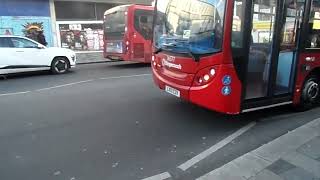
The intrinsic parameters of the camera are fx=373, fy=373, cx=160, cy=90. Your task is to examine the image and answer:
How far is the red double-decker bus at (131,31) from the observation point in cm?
1556

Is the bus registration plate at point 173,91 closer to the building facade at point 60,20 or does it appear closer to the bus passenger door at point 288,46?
the bus passenger door at point 288,46

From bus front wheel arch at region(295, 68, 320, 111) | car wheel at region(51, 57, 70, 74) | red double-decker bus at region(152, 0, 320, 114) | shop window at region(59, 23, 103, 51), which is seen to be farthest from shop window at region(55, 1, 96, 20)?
bus front wheel arch at region(295, 68, 320, 111)

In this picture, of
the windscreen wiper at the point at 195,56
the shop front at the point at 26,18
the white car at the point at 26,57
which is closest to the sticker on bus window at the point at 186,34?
the windscreen wiper at the point at 195,56

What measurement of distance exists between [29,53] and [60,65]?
1.33 meters

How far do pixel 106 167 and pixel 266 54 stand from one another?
3.36 meters

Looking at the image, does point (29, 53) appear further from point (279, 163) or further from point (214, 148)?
point (279, 163)

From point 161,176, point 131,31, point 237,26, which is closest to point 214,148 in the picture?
point 161,176

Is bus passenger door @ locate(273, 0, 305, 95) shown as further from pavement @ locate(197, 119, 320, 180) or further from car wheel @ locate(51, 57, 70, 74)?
car wheel @ locate(51, 57, 70, 74)

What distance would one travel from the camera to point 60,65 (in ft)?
47.3

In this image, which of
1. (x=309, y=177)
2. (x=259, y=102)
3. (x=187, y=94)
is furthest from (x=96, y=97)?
(x=309, y=177)

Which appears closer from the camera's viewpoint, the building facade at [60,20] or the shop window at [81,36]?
the building facade at [60,20]

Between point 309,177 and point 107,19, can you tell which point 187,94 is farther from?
point 107,19

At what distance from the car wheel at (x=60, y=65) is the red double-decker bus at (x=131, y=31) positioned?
2.58 metres

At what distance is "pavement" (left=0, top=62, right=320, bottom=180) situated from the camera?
470 cm
